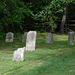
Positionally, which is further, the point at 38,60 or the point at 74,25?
the point at 74,25

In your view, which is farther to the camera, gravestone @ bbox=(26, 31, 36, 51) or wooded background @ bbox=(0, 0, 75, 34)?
wooded background @ bbox=(0, 0, 75, 34)

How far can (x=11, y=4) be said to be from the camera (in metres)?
16.8

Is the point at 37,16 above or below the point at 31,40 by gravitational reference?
above

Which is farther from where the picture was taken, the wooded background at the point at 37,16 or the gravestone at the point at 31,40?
the wooded background at the point at 37,16

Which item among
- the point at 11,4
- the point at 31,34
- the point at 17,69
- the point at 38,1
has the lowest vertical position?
the point at 17,69

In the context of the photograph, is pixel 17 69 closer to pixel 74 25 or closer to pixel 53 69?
pixel 53 69

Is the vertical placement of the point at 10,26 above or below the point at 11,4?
below

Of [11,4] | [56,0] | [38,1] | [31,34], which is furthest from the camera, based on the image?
[38,1]

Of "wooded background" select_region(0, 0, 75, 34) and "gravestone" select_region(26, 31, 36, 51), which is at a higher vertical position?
"wooded background" select_region(0, 0, 75, 34)

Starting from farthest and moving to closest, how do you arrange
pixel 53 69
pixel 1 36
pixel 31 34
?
pixel 1 36 → pixel 31 34 → pixel 53 69

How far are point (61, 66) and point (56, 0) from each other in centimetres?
1645

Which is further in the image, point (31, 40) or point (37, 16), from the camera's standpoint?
point (37, 16)

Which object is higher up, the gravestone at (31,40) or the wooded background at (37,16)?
the wooded background at (37,16)

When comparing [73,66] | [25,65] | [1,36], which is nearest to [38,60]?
[25,65]
